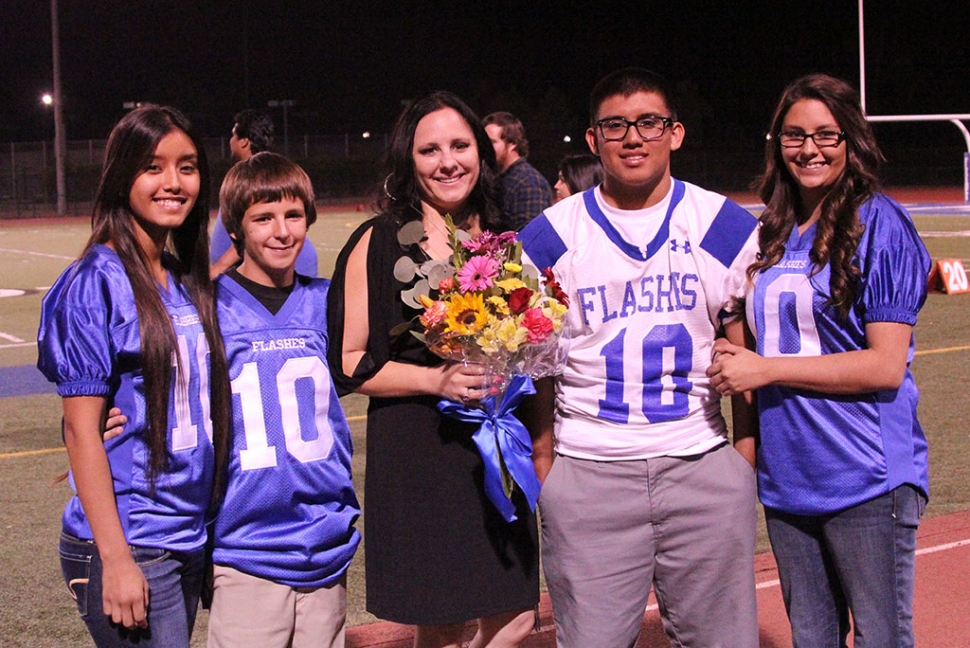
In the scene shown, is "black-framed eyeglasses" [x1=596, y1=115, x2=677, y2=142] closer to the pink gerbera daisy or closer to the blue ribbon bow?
the pink gerbera daisy

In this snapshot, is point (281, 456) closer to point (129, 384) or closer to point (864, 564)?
point (129, 384)

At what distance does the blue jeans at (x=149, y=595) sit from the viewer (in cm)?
265

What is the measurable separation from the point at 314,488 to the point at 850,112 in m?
1.70

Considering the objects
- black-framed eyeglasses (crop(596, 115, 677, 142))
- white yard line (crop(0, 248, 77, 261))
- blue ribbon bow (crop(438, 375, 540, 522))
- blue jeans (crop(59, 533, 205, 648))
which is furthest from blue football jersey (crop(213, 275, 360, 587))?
white yard line (crop(0, 248, 77, 261))

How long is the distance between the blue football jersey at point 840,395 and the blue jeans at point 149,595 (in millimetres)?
1546

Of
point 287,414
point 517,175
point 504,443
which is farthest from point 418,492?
point 517,175

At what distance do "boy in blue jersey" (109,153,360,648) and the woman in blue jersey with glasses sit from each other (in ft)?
3.37

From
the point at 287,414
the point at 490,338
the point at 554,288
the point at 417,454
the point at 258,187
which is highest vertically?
the point at 258,187

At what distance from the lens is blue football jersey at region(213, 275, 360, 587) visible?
292 centimetres

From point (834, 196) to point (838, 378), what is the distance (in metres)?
0.49

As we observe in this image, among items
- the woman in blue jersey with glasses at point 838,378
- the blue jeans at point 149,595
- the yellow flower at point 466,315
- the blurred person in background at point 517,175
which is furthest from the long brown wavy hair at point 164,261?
the blurred person in background at point 517,175

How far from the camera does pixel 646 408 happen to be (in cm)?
296

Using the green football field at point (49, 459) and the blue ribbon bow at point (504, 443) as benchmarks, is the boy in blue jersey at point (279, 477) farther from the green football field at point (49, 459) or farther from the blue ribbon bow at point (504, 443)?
the green football field at point (49, 459)

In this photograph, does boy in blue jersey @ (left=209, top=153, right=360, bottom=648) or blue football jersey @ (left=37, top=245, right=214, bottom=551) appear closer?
blue football jersey @ (left=37, top=245, right=214, bottom=551)
